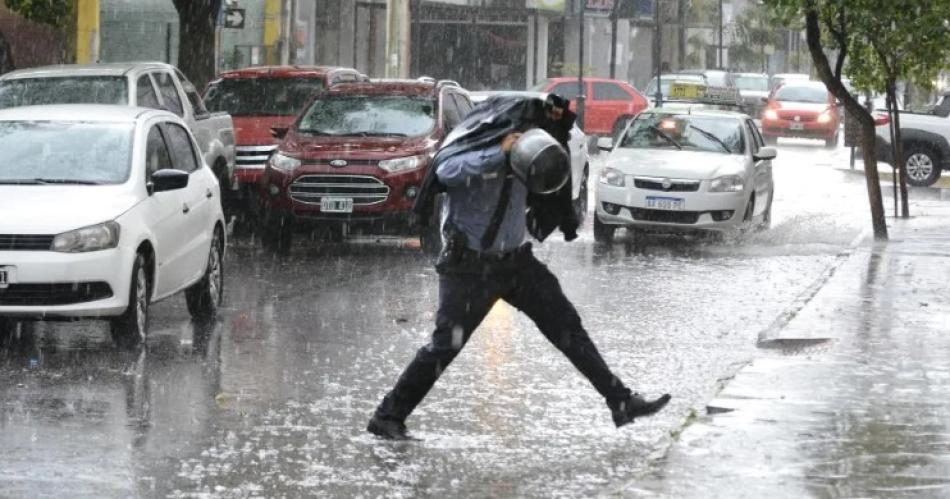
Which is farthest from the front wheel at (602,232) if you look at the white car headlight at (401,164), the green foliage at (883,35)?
the green foliage at (883,35)

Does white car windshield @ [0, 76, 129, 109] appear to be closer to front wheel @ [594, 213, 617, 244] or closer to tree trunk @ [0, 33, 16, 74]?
front wheel @ [594, 213, 617, 244]

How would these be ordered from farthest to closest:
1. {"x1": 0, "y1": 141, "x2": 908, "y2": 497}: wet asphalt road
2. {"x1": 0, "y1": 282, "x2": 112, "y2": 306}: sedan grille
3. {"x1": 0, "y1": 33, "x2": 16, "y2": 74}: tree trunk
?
1. {"x1": 0, "y1": 33, "x2": 16, "y2": 74}: tree trunk
2. {"x1": 0, "y1": 282, "x2": 112, "y2": 306}: sedan grille
3. {"x1": 0, "y1": 141, "x2": 908, "y2": 497}: wet asphalt road

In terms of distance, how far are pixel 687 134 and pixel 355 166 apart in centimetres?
489

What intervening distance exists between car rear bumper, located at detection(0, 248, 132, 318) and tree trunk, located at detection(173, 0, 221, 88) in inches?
566

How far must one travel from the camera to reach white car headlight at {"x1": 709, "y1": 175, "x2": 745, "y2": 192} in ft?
66.8

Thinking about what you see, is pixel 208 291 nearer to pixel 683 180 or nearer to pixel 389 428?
pixel 389 428

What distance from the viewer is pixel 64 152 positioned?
12.6m

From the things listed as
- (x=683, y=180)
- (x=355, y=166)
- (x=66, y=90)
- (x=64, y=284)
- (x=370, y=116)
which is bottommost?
(x=64, y=284)

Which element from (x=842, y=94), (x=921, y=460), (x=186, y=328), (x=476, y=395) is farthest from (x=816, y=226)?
(x=921, y=460)

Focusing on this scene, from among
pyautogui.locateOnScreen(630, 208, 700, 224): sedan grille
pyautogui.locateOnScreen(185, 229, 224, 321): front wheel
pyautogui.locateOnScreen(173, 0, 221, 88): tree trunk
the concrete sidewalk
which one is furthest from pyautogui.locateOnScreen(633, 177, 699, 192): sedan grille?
pyautogui.locateOnScreen(173, 0, 221, 88): tree trunk

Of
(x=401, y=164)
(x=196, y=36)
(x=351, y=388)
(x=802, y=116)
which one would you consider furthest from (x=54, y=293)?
(x=802, y=116)

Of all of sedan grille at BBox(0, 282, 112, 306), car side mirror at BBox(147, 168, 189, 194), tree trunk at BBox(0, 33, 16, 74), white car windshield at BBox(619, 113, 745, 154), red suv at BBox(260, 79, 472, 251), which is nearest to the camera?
sedan grille at BBox(0, 282, 112, 306)

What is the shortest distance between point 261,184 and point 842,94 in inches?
268

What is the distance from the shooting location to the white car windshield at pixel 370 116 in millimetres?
19531
